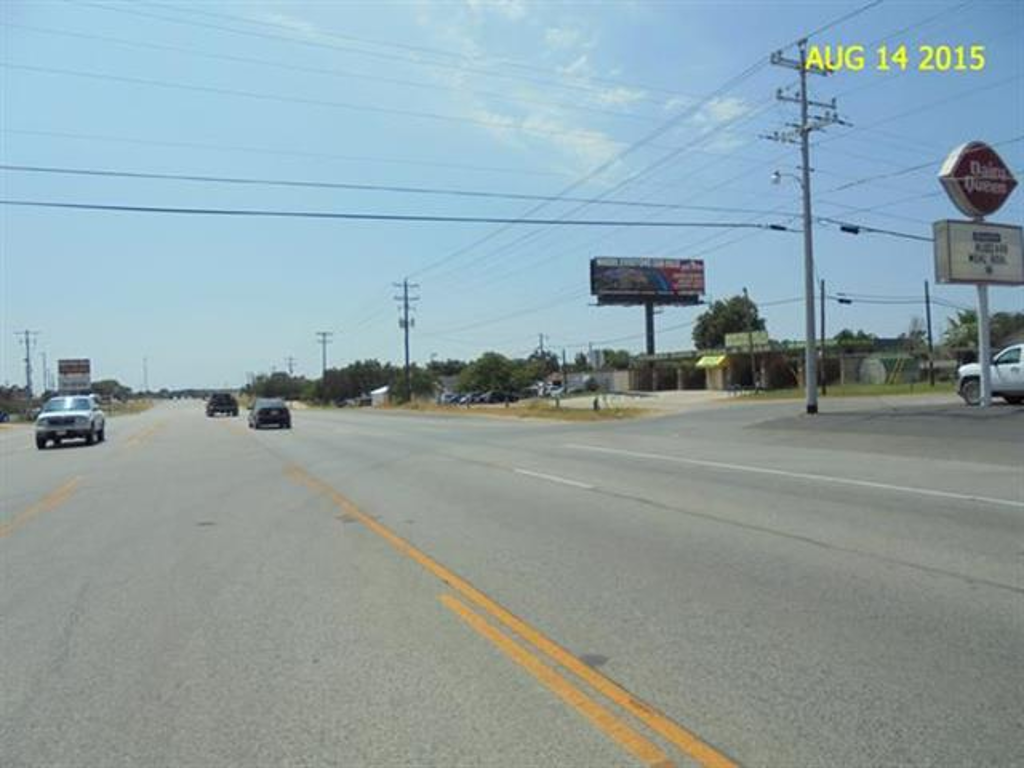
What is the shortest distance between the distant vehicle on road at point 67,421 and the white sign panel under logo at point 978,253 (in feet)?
102

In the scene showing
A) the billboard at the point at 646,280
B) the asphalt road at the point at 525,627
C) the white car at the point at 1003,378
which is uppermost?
the billboard at the point at 646,280

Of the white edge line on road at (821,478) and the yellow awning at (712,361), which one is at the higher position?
the yellow awning at (712,361)

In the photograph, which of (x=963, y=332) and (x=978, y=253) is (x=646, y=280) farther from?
(x=978, y=253)

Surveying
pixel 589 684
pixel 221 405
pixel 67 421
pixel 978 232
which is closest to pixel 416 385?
pixel 221 405

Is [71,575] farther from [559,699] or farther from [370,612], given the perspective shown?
[559,699]

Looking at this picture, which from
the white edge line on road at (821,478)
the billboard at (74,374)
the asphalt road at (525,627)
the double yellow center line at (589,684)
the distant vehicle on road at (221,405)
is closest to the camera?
the double yellow center line at (589,684)

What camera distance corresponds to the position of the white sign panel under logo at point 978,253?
30.7m

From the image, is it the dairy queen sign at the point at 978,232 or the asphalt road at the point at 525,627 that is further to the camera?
the dairy queen sign at the point at 978,232

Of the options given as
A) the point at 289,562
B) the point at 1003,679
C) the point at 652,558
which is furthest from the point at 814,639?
the point at 289,562

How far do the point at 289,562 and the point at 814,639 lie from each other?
5486mm

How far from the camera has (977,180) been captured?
3089 cm

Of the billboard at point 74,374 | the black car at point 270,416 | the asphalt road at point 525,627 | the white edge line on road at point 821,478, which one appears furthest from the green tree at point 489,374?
the asphalt road at point 525,627

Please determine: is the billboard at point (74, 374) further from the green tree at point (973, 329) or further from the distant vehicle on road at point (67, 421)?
the green tree at point (973, 329)

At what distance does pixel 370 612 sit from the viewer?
741cm
